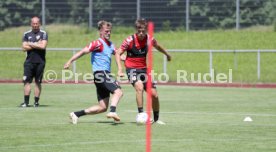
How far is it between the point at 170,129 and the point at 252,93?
44.2ft

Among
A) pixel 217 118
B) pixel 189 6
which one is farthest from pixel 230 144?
pixel 189 6

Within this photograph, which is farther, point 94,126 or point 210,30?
point 210,30

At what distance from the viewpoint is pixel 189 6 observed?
4397 cm

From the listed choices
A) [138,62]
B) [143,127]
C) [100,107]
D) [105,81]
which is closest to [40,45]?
[138,62]

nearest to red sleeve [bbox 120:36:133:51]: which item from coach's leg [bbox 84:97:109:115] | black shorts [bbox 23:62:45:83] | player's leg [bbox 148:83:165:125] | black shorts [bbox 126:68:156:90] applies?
black shorts [bbox 126:68:156:90]

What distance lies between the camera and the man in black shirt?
2083cm

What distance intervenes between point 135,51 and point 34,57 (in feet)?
18.1

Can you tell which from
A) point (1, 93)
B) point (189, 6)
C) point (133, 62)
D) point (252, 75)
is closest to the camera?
point (133, 62)

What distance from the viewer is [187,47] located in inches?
1688

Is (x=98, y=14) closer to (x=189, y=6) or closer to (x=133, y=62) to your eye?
(x=189, y=6)

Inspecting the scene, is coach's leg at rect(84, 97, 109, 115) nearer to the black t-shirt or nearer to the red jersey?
the red jersey

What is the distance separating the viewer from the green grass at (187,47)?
3700 cm

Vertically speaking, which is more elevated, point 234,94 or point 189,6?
point 189,6

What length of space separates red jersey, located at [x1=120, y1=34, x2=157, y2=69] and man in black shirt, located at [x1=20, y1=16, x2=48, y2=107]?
4.96m
